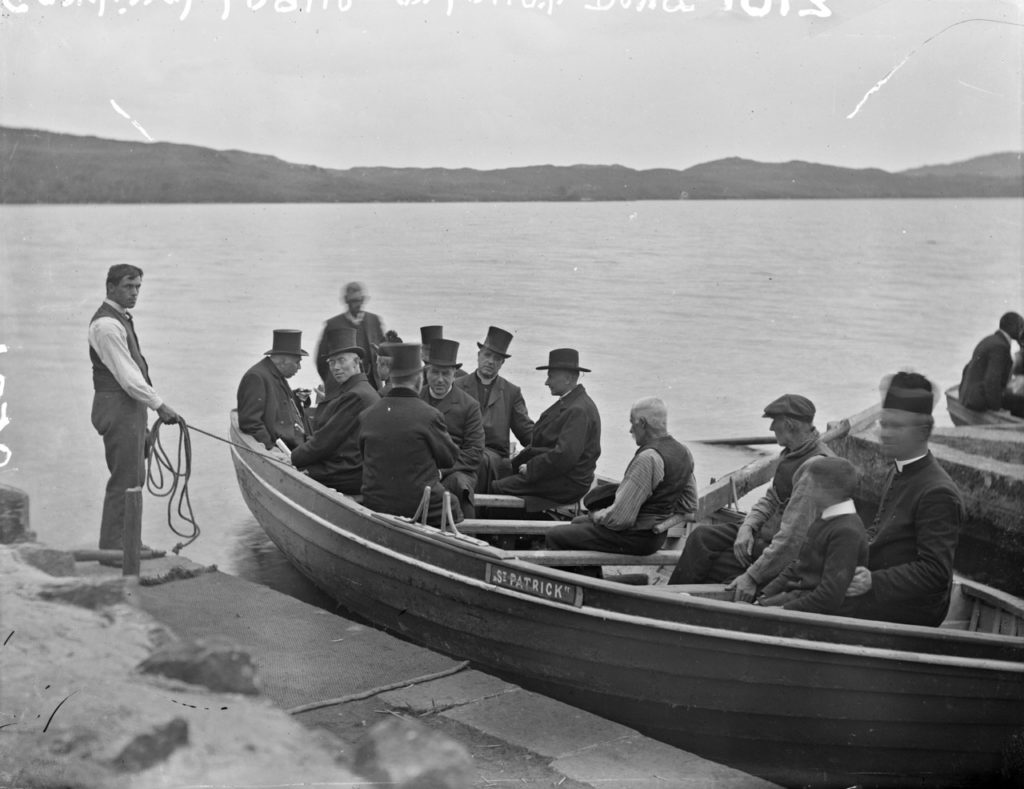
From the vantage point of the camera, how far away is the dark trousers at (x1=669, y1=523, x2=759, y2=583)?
5.87m

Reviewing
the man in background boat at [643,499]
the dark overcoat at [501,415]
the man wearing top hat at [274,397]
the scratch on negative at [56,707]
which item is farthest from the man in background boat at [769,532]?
the man wearing top hat at [274,397]

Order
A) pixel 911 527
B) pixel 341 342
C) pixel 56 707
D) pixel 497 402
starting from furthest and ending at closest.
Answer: pixel 497 402
pixel 341 342
pixel 911 527
pixel 56 707

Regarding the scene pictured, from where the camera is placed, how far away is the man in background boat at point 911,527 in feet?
15.6

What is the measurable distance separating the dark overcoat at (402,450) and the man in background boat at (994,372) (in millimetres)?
6945

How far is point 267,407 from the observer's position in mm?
8242

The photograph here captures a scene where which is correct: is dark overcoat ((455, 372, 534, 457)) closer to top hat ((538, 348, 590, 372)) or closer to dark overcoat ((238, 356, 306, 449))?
top hat ((538, 348, 590, 372))

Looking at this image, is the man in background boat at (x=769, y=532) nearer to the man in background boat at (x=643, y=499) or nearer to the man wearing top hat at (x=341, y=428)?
the man in background boat at (x=643, y=499)

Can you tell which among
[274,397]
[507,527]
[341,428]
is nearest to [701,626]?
[507,527]

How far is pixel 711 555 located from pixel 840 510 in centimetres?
126

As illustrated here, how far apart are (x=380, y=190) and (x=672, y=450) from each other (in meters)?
3.37

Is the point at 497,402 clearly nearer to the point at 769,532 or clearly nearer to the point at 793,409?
the point at 769,532

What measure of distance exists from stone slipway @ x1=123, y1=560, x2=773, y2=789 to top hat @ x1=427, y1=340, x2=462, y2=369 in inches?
80.4

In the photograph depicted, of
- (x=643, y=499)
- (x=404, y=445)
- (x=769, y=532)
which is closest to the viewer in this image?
(x=769, y=532)

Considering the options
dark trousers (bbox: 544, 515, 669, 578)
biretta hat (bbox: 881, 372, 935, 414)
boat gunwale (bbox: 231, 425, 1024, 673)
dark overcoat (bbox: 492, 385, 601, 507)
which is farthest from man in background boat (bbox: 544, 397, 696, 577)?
biretta hat (bbox: 881, 372, 935, 414)
